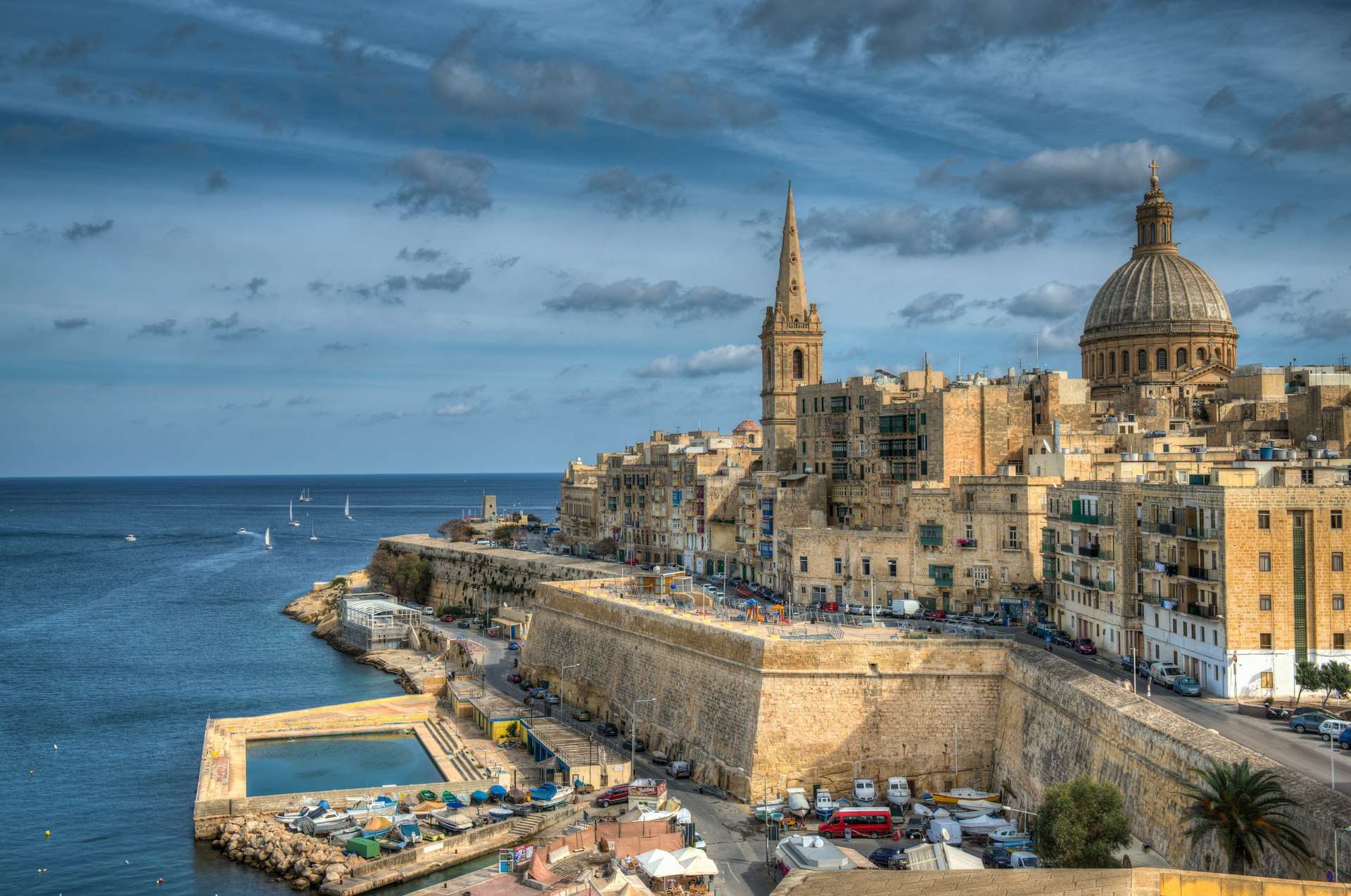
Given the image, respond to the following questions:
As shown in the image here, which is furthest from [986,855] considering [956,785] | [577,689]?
[577,689]

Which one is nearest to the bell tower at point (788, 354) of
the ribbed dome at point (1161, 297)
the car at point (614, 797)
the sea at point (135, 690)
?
the ribbed dome at point (1161, 297)

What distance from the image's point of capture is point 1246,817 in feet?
62.1

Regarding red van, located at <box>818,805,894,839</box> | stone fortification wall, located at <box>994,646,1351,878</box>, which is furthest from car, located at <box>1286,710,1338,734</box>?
red van, located at <box>818,805,894,839</box>

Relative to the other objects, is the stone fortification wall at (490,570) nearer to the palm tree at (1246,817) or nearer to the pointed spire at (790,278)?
the pointed spire at (790,278)

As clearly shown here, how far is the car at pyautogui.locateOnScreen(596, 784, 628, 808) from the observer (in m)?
31.8

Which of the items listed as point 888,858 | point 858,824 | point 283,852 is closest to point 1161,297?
point 858,824

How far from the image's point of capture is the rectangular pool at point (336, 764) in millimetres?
37062

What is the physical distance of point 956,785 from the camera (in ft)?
103

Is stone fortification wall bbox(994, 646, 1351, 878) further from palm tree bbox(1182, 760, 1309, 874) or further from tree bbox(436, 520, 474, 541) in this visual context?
tree bbox(436, 520, 474, 541)

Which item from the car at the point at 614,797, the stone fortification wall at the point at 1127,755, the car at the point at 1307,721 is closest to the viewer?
the stone fortification wall at the point at 1127,755

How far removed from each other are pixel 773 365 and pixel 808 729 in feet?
108

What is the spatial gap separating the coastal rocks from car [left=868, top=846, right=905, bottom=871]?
12.4m

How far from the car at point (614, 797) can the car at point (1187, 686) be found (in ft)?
46.5

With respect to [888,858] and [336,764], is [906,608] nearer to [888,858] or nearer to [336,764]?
[888,858]
